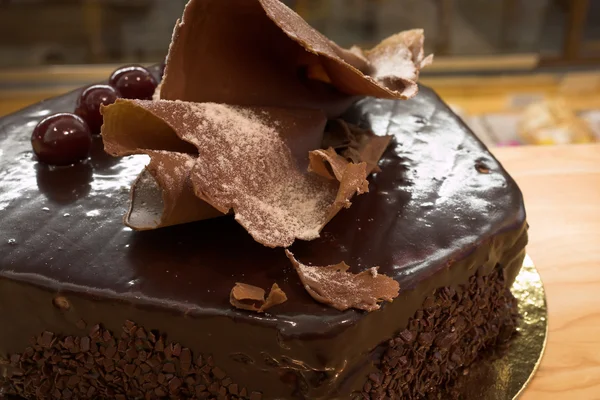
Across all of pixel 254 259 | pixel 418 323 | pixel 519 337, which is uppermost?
pixel 254 259

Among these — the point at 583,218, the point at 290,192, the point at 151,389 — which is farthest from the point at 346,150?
the point at 583,218

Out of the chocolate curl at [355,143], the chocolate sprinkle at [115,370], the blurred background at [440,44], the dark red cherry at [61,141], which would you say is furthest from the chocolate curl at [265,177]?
the blurred background at [440,44]

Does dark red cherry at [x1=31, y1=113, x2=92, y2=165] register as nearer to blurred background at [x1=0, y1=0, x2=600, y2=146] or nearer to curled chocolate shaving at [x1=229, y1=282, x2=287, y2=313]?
curled chocolate shaving at [x1=229, y1=282, x2=287, y2=313]

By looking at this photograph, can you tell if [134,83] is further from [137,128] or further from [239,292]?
[239,292]

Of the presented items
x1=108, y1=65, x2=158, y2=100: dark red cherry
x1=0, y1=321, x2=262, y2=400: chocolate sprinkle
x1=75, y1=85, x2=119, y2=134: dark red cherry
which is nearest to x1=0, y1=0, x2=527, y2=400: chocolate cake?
x1=0, y1=321, x2=262, y2=400: chocolate sprinkle

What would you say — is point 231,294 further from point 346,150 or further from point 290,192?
point 346,150

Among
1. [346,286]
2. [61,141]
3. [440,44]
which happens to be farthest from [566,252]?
[440,44]

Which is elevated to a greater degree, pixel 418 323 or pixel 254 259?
pixel 254 259
